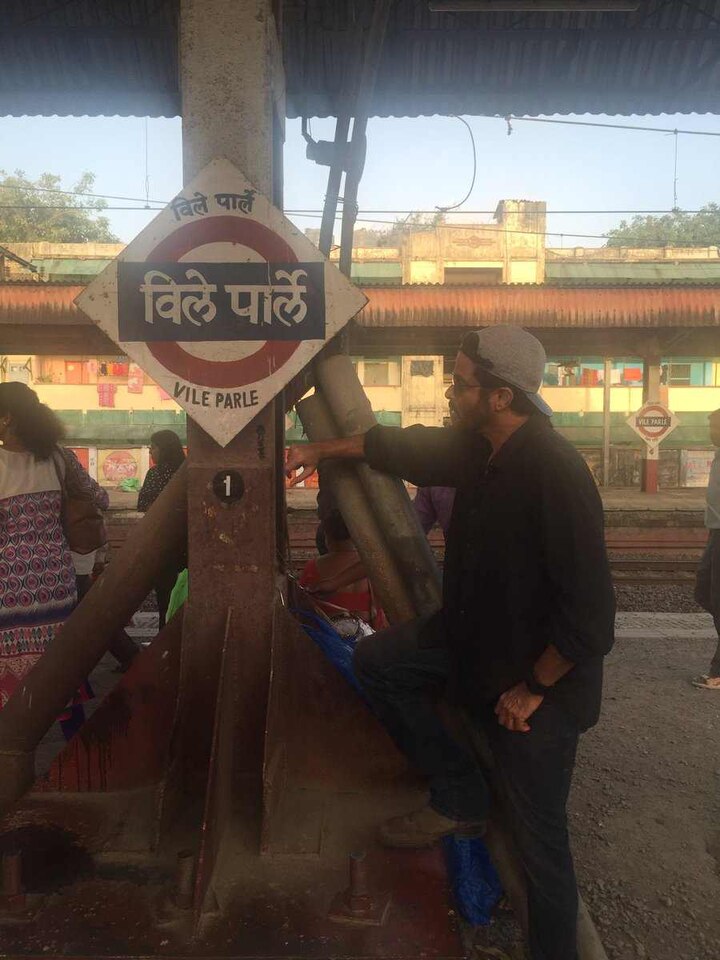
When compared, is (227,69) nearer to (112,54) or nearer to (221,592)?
(221,592)

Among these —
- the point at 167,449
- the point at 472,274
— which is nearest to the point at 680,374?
the point at 472,274

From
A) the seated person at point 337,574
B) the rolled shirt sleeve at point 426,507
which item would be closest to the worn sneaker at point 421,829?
the seated person at point 337,574

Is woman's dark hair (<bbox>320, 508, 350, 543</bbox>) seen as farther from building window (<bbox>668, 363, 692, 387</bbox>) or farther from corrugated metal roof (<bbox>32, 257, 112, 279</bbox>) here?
building window (<bbox>668, 363, 692, 387</bbox>)

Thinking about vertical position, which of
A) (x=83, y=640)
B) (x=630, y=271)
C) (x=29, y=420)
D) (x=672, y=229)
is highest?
(x=672, y=229)

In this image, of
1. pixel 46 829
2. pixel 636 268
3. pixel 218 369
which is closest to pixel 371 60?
pixel 218 369

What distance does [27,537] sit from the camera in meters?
3.64

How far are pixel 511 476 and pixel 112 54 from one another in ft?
12.4

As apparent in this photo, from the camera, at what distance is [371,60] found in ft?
10.8

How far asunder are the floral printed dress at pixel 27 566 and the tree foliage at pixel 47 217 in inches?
2081

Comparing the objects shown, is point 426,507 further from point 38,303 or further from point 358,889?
point 38,303

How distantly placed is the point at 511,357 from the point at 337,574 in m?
Answer: 2.08

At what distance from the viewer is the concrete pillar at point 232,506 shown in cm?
276

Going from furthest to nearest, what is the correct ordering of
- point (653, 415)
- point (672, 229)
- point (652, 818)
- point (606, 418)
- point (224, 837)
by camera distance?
point (672, 229)
point (606, 418)
point (653, 415)
point (652, 818)
point (224, 837)

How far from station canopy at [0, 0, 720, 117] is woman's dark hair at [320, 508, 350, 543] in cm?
242
